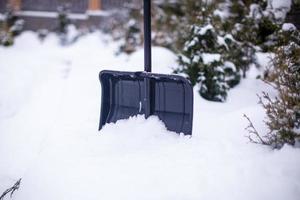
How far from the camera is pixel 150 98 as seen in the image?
3676 millimetres

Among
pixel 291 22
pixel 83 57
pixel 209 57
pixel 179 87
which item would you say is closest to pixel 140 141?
pixel 179 87

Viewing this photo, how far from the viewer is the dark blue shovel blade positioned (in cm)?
351

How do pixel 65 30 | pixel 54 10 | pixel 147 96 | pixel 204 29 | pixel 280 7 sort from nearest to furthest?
pixel 147 96
pixel 280 7
pixel 204 29
pixel 65 30
pixel 54 10

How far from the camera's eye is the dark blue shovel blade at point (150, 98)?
351cm

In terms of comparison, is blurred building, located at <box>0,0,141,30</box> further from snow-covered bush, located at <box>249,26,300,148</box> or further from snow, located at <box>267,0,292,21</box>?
snow-covered bush, located at <box>249,26,300,148</box>

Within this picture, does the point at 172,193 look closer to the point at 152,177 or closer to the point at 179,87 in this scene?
the point at 152,177

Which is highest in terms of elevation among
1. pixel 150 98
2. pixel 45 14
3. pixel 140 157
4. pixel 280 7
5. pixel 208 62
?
pixel 280 7

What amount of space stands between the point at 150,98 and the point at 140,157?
2.40 ft

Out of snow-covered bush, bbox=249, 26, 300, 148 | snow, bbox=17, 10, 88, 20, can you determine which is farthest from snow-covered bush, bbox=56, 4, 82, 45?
snow-covered bush, bbox=249, 26, 300, 148

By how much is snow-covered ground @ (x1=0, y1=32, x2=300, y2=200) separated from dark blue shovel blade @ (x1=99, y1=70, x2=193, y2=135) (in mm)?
124

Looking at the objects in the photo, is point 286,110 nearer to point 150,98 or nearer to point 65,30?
point 150,98

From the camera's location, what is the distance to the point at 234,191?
104 inches

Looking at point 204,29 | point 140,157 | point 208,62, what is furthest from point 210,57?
point 140,157

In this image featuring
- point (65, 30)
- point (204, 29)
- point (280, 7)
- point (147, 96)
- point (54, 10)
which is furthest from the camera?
point (54, 10)
